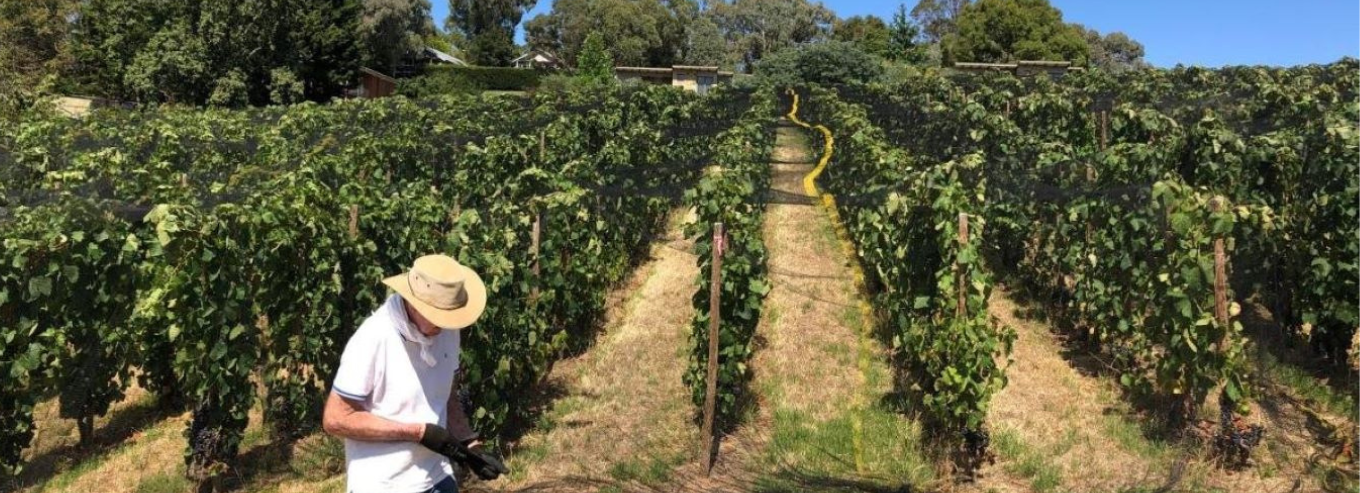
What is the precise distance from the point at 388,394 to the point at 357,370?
12 centimetres

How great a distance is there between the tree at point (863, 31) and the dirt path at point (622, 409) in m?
45.1

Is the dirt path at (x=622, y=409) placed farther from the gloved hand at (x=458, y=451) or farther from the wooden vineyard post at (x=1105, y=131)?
the wooden vineyard post at (x=1105, y=131)

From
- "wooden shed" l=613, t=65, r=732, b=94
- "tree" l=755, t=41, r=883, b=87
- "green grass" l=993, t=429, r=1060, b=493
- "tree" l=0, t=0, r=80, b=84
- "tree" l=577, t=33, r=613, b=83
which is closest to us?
"green grass" l=993, t=429, r=1060, b=493

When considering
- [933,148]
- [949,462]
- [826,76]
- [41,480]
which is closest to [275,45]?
[826,76]

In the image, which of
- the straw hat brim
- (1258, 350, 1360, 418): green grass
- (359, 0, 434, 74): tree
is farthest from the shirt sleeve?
(359, 0, 434, 74): tree

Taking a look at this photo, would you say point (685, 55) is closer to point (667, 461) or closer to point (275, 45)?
point (275, 45)

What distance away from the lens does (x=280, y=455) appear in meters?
5.19

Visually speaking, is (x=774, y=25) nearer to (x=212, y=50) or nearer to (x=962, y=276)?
(x=212, y=50)

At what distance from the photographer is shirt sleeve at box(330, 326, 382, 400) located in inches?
89.6

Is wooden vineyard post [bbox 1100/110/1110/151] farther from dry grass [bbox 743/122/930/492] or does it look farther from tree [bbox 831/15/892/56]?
tree [bbox 831/15/892/56]

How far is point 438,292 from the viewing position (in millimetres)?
2371

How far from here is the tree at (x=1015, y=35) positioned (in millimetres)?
42500

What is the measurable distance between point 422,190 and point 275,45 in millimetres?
30302

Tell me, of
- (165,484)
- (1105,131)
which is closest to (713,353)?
(165,484)
